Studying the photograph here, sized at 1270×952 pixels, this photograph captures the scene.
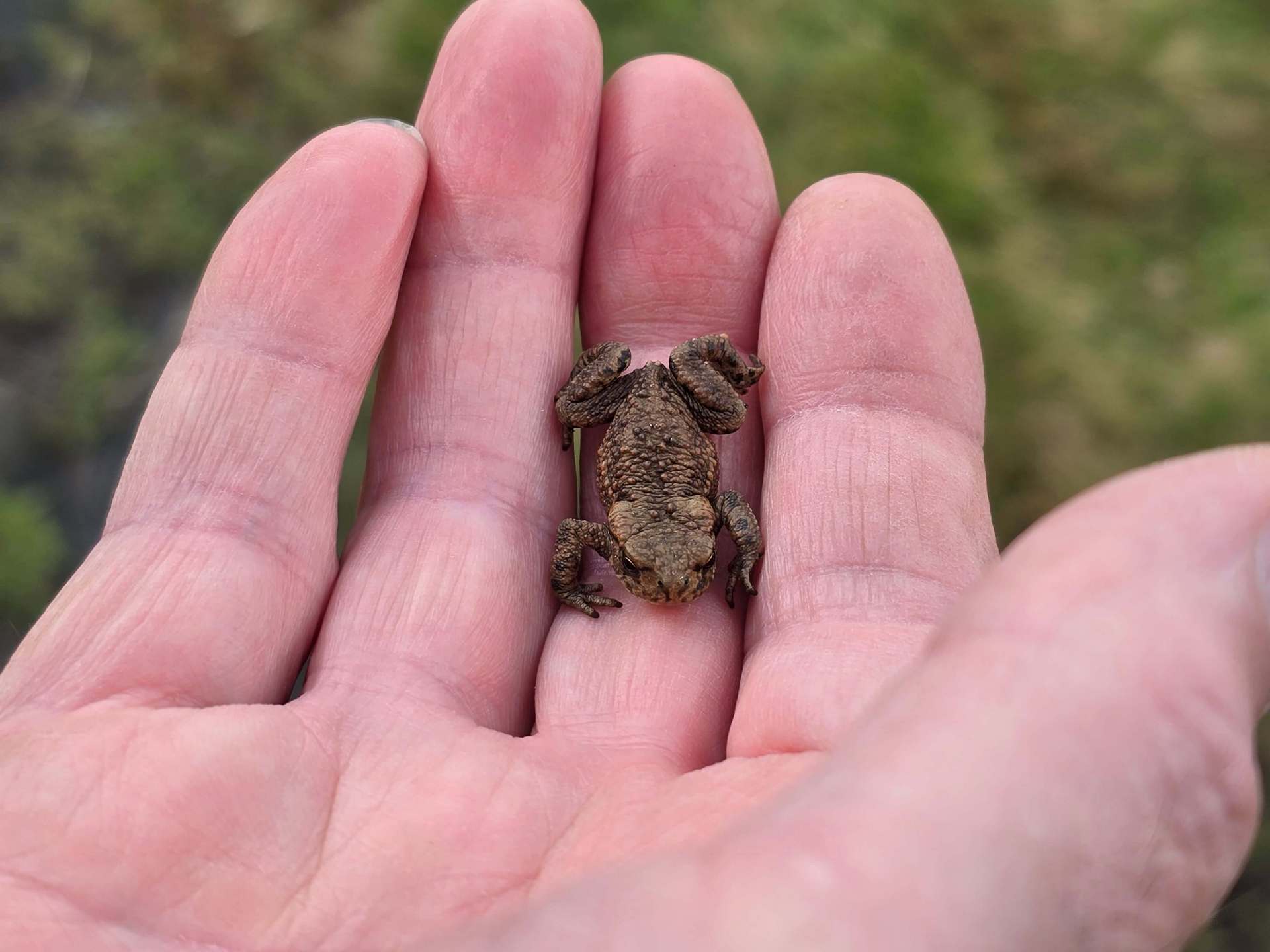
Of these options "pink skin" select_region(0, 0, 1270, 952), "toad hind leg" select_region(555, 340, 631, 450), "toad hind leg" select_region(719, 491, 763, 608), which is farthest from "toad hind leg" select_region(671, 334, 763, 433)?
"toad hind leg" select_region(719, 491, 763, 608)

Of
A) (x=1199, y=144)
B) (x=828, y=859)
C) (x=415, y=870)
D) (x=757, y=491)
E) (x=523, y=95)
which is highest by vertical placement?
(x=1199, y=144)

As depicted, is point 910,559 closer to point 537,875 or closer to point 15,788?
point 537,875

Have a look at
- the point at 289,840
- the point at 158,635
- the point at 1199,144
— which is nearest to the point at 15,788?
the point at 158,635

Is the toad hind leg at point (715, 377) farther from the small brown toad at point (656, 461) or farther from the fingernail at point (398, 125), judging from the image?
the fingernail at point (398, 125)

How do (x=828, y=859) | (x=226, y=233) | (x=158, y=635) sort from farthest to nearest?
(x=226, y=233)
(x=158, y=635)
(x=828, y=859)

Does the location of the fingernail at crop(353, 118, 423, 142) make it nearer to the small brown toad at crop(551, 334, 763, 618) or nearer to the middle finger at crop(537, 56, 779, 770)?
the middle finger at crop(537, 56, 779, 770)

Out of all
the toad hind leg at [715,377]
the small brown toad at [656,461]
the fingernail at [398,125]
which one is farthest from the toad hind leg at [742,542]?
the fingernail at [398,125]
